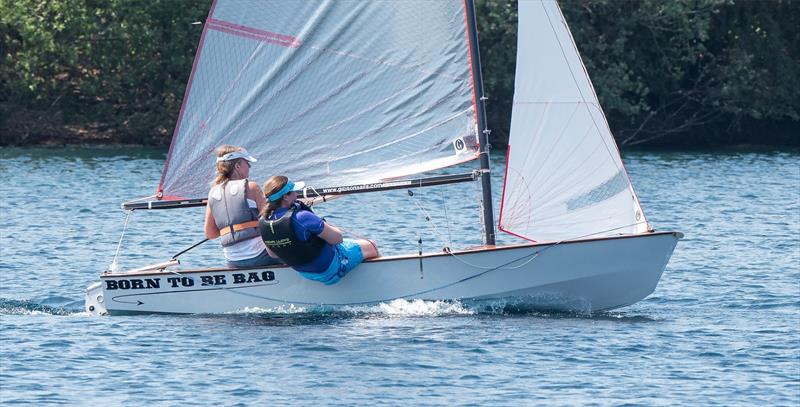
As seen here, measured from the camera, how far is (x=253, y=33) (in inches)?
561

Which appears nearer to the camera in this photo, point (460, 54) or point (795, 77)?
point (460, 54)

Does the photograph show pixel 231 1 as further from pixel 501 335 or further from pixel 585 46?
pixel 585 46

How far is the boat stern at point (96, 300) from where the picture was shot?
13.7 meters

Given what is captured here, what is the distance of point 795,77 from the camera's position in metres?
41.0

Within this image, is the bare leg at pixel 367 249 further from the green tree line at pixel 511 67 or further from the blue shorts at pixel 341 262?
the green tree line at pixel 511 67

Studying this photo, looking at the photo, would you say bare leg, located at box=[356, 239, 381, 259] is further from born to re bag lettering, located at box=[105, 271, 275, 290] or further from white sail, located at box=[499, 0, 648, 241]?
white sail, located at box=[499, 0, 648, 241]

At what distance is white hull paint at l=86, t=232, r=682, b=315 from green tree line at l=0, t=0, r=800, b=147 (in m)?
24.2

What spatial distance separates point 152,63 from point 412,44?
84.2 ft

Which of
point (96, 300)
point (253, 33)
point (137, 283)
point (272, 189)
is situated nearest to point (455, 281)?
point (272, 189)

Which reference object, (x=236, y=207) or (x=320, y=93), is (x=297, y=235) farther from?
(x=320, y=93)

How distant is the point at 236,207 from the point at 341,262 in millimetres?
1107

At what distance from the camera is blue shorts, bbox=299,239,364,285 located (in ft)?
42.7

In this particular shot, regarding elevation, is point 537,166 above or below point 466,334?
above

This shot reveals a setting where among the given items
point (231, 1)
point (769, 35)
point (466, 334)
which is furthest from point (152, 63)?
point (466, 334)
